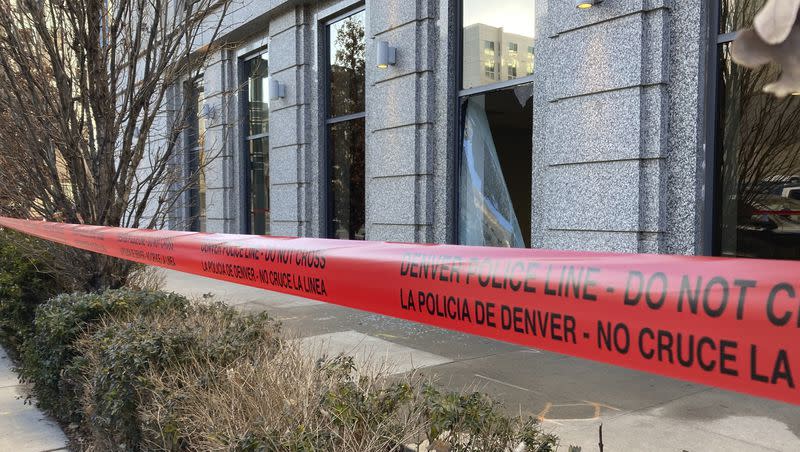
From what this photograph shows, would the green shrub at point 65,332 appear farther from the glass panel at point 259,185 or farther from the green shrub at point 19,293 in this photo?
the glass panel at point 259,185

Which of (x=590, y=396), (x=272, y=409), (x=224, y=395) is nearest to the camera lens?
(x=272, y=409)

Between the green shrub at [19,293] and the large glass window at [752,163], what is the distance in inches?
259

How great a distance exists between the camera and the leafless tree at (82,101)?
5.55 m

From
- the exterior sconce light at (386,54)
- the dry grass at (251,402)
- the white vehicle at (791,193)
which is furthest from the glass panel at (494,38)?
the dry grass at (251,402)

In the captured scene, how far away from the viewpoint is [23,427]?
456cm

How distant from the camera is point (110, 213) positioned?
6.02 meters

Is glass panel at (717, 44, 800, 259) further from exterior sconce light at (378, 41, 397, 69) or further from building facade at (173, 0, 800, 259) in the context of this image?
exterior sconce light at (378, 41, 397, 69)

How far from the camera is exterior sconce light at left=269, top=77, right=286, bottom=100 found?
12.4 metres

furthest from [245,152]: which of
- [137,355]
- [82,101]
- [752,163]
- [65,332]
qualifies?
[137,355]

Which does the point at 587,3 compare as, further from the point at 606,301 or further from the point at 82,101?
the point at 606,301

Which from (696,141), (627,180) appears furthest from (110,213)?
(696,141)

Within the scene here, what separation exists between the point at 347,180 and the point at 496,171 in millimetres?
3446

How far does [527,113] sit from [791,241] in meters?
3.51

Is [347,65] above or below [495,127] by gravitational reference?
above
